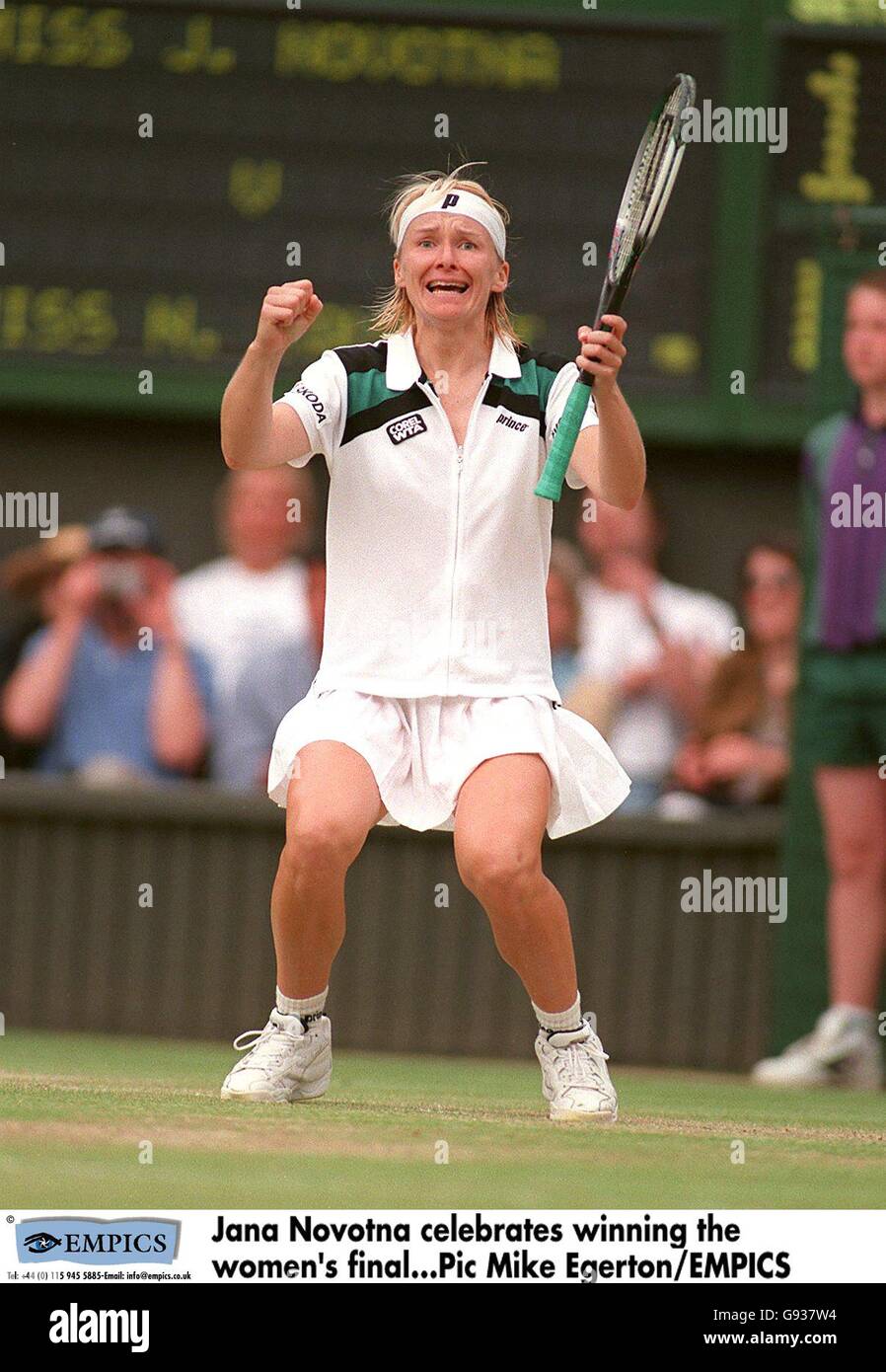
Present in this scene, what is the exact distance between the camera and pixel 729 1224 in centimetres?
361

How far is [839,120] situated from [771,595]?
1550mm

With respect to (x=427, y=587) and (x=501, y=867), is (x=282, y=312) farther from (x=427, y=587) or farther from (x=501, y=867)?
(x=501, y=867)

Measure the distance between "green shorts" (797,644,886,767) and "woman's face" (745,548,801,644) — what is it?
467mm

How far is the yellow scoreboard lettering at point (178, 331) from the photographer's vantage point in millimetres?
7922

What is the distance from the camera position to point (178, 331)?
7.93 m

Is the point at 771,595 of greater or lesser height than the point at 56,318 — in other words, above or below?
below

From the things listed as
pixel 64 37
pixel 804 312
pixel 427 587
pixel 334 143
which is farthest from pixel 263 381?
pixel 804 312

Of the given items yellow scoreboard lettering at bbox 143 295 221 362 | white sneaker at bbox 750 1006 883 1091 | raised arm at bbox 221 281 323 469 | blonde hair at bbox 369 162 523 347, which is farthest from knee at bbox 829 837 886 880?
raised arm at bbox 221 281 323 469

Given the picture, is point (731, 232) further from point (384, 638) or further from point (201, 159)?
point (384, 638)

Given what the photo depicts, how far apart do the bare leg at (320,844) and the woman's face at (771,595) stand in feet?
11.4

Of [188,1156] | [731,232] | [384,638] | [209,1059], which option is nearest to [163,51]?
[731,232]

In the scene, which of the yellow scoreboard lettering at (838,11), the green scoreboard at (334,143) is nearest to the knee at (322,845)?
the green scoreboard at (334,143)
